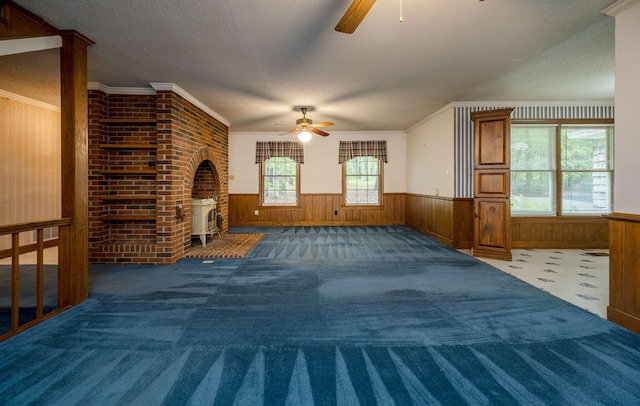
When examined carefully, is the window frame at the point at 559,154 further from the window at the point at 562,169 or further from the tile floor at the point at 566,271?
the tile floor at the point at 566,271

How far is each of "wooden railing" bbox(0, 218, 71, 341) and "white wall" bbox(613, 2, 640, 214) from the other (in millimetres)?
4624

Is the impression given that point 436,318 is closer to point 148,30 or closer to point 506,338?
point 506,338

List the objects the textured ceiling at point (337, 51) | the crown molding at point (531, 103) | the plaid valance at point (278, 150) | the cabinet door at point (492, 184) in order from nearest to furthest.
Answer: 1. the textured ceiling at point (337, 51)
2. the cabinet door at point (492, 184)
3. the crown molding at point (531, 103)
4. the plaid valance at point (278, 150)

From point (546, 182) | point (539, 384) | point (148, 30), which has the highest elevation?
point (148, 30)

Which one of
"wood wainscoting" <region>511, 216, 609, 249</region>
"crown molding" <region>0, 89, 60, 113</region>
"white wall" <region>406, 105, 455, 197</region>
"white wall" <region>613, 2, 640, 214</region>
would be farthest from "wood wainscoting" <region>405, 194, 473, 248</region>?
"crown molding" <region>0, 89, 60, 113</region>

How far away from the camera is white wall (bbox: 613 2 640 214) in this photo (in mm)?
2336

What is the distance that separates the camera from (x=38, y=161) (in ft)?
17.5

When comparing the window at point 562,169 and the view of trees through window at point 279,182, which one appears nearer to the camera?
the window at point 562,169

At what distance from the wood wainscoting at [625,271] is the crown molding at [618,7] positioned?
5.35ft

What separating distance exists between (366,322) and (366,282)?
103cm

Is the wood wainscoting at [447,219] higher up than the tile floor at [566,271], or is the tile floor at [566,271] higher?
the wood wainscoting at [447,219]

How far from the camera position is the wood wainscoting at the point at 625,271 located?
92.3 inches

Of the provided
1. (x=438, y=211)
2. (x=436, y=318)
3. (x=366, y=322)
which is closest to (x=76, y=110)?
(x=366, y=322)

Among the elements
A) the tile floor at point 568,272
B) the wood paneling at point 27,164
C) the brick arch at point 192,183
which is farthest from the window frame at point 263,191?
the tile floor at point 568,272
